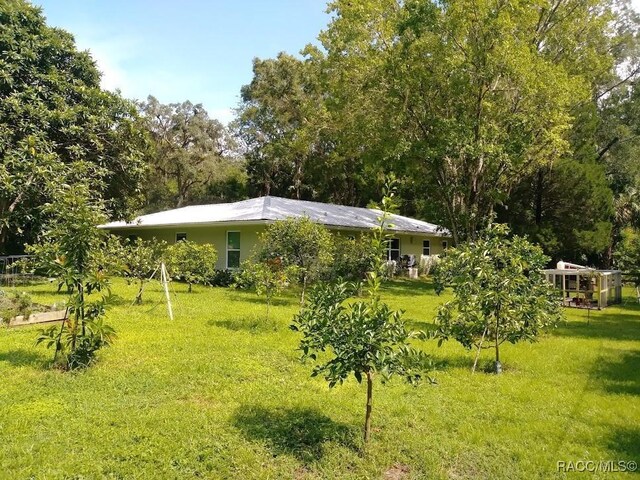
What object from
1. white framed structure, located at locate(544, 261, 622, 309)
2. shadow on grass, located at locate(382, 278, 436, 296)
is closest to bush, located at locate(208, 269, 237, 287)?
shadow on grass, located at locate(382, 278, 436, 296)

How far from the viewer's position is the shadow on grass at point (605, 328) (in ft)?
33.9

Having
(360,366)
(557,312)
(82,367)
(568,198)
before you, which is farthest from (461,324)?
(568,198)

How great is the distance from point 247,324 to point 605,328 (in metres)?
8.39

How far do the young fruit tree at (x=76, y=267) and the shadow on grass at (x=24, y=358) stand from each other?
265 mm

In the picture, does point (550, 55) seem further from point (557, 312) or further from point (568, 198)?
point (557, 312)

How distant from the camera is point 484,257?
22.5 feet

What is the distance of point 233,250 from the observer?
19.2 m

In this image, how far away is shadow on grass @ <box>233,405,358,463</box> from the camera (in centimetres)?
420

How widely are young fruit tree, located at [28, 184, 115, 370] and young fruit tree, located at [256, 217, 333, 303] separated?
581cm

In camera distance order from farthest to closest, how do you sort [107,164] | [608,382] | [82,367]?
[107,164]
[608,382]
[82,367]

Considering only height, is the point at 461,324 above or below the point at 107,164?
below

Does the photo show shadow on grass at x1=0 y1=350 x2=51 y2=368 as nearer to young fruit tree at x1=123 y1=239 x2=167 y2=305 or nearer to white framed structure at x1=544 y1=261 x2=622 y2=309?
young fruit tree at x1=123 y1=239 x2=167 y2=305

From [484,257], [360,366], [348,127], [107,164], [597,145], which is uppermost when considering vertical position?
[597,145]

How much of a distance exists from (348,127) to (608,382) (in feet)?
47.9
